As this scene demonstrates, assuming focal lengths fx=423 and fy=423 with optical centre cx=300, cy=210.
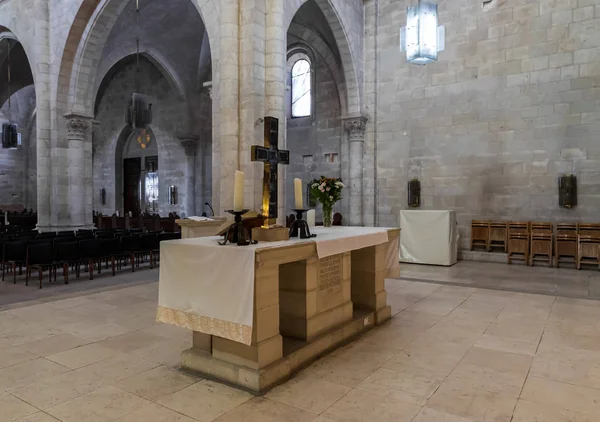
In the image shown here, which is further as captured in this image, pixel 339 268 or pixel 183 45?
pixel 183 45

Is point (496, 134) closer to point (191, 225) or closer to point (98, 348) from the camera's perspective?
point (191, 225)

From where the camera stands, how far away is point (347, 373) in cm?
354

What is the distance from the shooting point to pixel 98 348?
4113mm

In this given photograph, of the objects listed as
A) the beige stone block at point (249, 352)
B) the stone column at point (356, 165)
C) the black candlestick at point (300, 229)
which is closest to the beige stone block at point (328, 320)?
the beige stone block at point (249, 352)

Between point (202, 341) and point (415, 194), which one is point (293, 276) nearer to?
point (202, 341)

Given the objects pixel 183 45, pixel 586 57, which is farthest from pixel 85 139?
pixel 586 57

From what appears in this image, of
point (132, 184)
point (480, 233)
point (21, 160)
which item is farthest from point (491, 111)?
point (21, 160)

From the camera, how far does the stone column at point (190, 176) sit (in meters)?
17.8

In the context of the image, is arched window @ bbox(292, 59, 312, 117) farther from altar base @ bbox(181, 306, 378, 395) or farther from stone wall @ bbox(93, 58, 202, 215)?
altar base @ bbox(181, 306, 378, 395)

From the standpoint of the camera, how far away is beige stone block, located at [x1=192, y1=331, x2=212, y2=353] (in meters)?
3.60

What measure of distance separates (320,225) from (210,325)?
3.93m

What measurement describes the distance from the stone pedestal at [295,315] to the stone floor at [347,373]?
0.41 ft

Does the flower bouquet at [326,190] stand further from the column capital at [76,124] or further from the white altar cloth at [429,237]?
the column capital at [76,124]

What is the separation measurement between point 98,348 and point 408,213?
735cm
